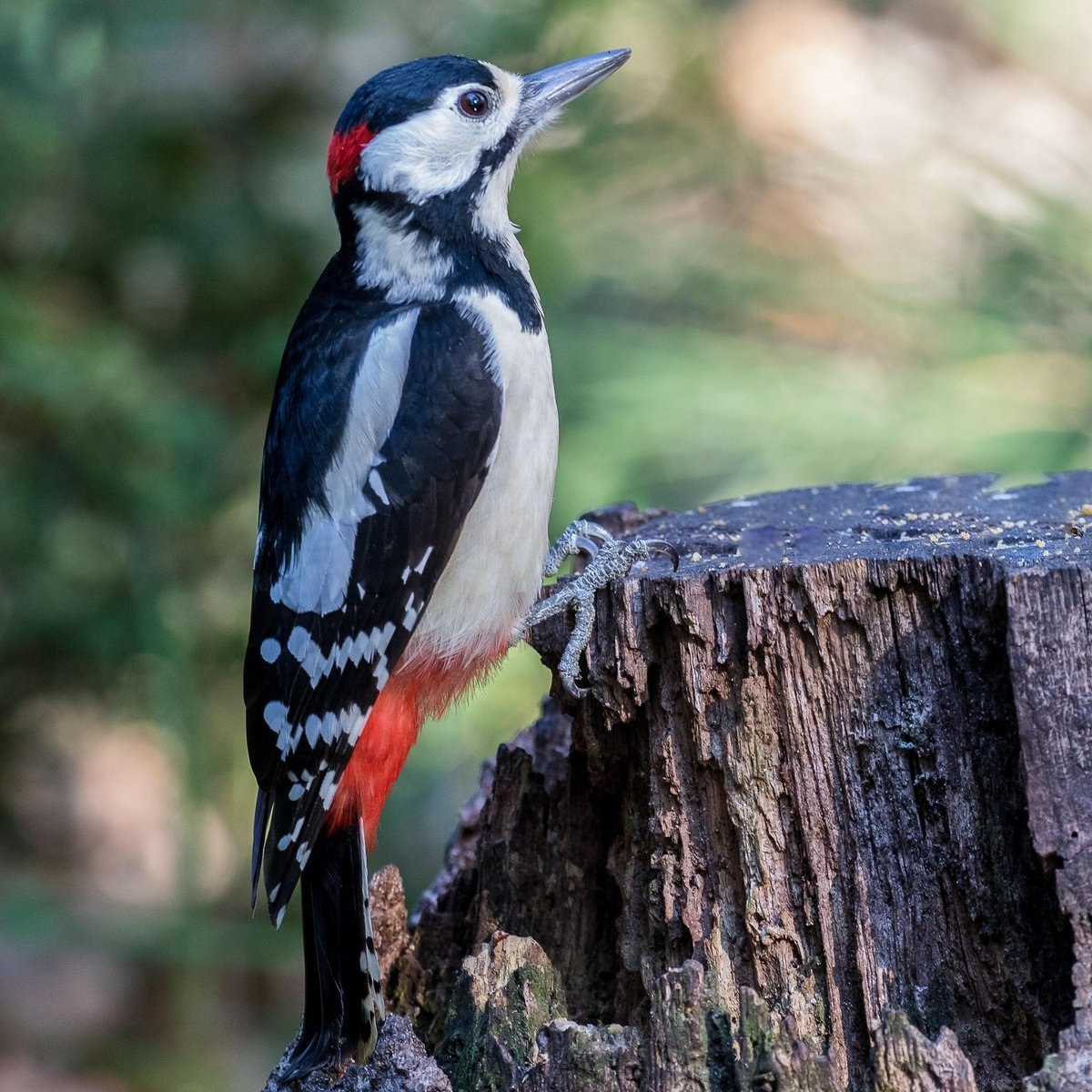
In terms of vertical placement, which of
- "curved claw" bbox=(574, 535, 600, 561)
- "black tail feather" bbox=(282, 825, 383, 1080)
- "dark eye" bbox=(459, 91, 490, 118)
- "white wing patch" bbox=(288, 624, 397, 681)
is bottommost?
"black tail feather" bbox=(282, 825, 383, 1080)

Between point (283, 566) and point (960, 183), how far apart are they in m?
3.87

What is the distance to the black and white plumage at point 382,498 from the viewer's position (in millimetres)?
2408

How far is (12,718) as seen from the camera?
182 inches

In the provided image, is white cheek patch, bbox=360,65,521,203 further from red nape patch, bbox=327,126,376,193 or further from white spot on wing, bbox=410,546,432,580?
white spot on wing, bbox=410,546,432,580

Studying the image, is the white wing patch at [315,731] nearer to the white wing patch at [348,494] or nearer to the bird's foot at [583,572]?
the white wing patch at [348,494]

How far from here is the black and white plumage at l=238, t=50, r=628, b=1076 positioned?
7.90 ft

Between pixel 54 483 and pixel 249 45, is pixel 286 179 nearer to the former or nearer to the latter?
pixel 249 45

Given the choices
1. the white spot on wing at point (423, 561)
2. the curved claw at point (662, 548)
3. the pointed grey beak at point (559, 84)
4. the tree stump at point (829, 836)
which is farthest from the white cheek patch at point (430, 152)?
the tree stump at point (829, 836)

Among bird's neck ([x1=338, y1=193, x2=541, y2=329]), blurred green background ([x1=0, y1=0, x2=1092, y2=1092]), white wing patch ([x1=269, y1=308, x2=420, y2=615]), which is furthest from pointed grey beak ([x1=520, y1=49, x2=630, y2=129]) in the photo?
blurred green background ([x1=0, y1=0, x2=1092, y2=1092])

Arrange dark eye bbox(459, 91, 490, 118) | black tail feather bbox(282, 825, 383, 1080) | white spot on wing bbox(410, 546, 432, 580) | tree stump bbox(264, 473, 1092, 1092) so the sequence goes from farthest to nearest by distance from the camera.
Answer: dark eye bbox(459, 91, 490, 118)
white spot on wing bbox(410, 546, 432, 580)
black tail feather bbox(282, 825, 383, 1080)
tree stump bbox(264, 473, 1092, 1092)

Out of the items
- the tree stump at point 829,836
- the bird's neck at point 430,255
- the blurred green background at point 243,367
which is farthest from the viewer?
the blurred green background at point 243,367

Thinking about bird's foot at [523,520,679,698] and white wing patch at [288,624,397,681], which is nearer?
bird's foot at [523,520,679,698]

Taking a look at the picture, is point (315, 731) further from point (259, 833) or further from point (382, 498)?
point (382, 498)

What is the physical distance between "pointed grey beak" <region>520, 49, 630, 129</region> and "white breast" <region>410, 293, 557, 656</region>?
0.58 metres
